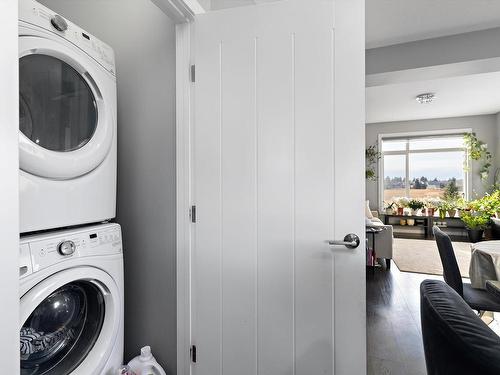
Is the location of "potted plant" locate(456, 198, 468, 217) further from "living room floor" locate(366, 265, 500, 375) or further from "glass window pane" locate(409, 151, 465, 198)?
"living room floor" locate(366, 265, 500, 375)

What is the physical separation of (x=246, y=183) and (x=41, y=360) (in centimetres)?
110

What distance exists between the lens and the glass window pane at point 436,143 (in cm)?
680

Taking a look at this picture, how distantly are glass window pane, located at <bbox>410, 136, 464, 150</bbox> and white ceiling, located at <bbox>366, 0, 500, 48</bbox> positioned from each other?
509cm

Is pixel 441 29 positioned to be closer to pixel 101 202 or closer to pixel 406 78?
pixel 406 78

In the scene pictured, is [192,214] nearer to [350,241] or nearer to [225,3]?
[350,241]

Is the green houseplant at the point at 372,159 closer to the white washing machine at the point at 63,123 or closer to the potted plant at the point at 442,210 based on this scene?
the potted plant at the point at 442,210

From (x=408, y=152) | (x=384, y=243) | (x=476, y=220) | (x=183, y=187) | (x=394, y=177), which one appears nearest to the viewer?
(x=183, y=187)

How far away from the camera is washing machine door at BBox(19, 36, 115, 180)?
104 centimetres

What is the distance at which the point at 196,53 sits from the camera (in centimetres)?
144

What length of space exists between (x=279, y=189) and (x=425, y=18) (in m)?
2.37

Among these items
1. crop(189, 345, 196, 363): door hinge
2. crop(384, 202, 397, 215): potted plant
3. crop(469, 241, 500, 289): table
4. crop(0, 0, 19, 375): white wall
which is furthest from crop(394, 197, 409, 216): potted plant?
crop(0, 0, 19, 375): white wall

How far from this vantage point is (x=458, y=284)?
199 cm

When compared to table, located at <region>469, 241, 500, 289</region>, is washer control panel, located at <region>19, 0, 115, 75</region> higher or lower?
higher

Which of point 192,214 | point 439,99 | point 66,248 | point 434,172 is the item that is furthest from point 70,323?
point 434,172
